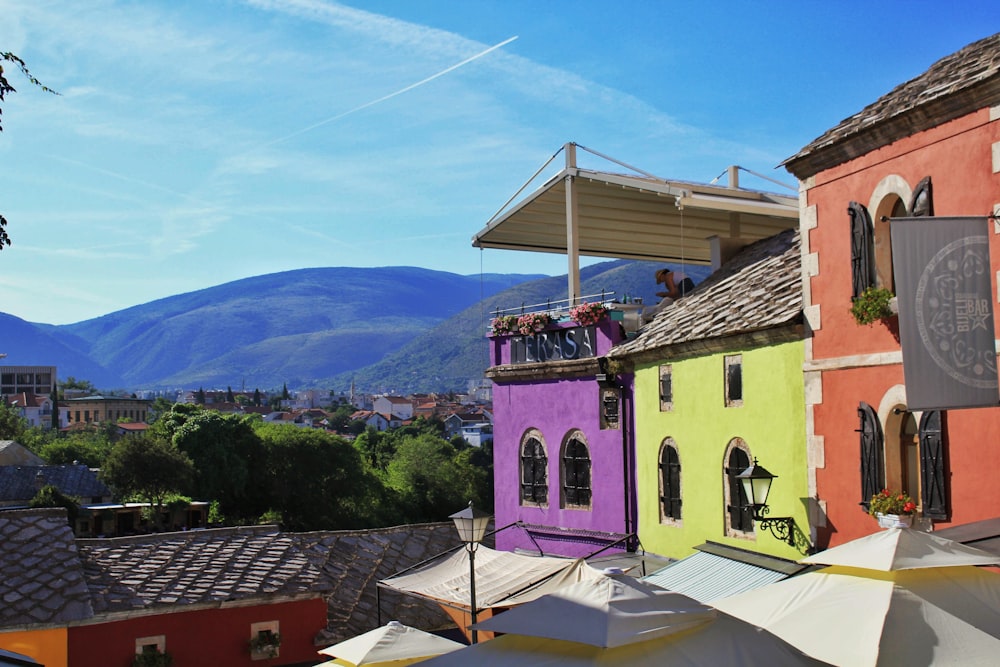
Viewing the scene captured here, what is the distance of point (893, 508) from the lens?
35.3 ft

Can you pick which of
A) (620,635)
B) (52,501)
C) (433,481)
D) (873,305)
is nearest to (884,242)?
(873,305)

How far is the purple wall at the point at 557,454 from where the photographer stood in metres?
18.0

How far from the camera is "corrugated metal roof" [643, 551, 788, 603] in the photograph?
12.5 meters

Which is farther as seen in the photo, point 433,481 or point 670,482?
point 433,481

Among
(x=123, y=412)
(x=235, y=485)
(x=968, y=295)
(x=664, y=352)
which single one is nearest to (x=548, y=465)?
(x=664, y=352)

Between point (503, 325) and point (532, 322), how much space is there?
1.04 m

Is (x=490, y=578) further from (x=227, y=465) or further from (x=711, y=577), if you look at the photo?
(x=227, y=465)

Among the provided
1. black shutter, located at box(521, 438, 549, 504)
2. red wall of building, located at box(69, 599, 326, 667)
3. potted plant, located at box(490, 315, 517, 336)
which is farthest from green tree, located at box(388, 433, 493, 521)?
red wall of building, located at box(69, 599, 326, 667)

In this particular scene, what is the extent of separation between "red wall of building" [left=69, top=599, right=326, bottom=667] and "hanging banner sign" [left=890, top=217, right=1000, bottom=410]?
11.5 metres

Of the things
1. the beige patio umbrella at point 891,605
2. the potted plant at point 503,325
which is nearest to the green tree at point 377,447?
the potted plant at point 503,325

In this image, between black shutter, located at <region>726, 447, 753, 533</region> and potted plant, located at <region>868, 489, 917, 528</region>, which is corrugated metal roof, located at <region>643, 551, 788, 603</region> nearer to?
black shutter, located at <region>726, 447, 753, 533</region>

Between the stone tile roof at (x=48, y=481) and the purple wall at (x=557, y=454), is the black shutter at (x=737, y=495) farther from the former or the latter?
the stone tile roof at (x=48, y=481)

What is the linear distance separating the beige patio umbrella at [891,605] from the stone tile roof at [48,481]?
65.2 meters

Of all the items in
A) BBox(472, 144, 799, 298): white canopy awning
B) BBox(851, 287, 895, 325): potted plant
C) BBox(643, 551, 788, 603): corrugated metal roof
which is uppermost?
BBox(472, 144, 799, 298): white canopy awning
